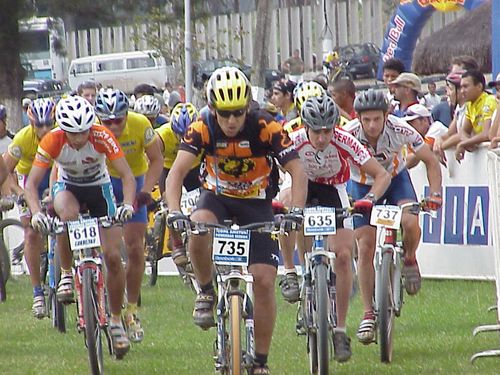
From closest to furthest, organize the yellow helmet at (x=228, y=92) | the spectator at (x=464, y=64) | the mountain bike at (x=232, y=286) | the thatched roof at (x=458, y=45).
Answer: the mountain bike at (x=232, y=286), the yellow helmet at (x=228, y=92), the spectator at (x=464, y=64), the thatched roof at (x=458, y=45)

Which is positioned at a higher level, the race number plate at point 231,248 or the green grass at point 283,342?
the race number plate at point 231,248

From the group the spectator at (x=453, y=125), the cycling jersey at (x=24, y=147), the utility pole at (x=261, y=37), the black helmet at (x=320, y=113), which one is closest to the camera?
the black helmet at (x=320, y=113)

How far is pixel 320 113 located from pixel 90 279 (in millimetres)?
1919

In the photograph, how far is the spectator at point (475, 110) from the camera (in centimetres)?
1412

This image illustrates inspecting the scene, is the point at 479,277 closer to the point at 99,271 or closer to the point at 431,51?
the point at 99,271

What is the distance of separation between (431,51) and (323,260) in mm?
22914

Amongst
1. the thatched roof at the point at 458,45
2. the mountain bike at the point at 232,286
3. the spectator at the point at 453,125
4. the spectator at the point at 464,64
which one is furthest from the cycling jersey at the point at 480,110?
the thatched roof at the point at 458,45

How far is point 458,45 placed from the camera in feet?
99.9

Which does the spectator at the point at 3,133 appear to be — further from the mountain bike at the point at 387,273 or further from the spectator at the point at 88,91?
the mountain bike at the point at 387,273

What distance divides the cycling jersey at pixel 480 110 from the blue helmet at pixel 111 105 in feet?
14.8

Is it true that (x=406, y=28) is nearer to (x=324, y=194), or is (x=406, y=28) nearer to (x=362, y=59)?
(x=324, y=194)

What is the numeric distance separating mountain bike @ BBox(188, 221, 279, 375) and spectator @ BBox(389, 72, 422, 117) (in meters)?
5.79

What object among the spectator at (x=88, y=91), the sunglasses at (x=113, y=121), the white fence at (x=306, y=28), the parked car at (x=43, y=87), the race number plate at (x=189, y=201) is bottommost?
the race number plate at (x=189, y=201)

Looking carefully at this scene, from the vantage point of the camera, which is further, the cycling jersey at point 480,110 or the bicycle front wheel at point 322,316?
the cycling jersey at point 480,110
